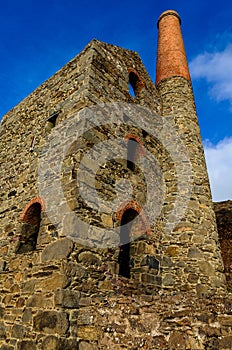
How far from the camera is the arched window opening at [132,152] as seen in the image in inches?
314

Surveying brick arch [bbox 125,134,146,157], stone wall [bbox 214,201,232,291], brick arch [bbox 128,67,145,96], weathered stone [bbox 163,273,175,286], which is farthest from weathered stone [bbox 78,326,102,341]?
brick arch [bbox 128,67,145,96]

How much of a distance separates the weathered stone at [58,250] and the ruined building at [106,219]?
0.08ft

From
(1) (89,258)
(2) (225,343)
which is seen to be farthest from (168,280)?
(2) (225,343)

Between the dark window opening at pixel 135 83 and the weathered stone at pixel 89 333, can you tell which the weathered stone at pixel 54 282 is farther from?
the dark window opening at pixel 135 83

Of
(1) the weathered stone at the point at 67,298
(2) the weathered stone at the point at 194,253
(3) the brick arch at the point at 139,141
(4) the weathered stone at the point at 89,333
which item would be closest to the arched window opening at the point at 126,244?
(2) the weathered stone at the point at 194,253

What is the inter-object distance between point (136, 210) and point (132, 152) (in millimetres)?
1803

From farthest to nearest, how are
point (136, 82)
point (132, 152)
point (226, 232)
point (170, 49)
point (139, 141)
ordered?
point (170, 49)
point (226, 232)
point (136, 82)
point (139, 141)
point (132, 152)

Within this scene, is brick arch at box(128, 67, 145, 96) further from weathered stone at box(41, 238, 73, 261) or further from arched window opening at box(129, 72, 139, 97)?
weathered stone at box(41, 238, 73, 261)

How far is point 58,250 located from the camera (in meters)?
5.32

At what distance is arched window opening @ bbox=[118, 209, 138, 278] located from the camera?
708 cm

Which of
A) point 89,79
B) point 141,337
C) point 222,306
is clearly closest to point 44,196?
point 89,79

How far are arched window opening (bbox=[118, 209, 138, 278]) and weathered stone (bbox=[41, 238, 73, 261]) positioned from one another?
1972 millimetres

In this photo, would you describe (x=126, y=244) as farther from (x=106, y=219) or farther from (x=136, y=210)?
(x=106, y=219)

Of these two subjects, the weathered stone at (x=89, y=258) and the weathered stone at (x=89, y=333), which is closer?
the weathered stone at (x=89, y=333)
